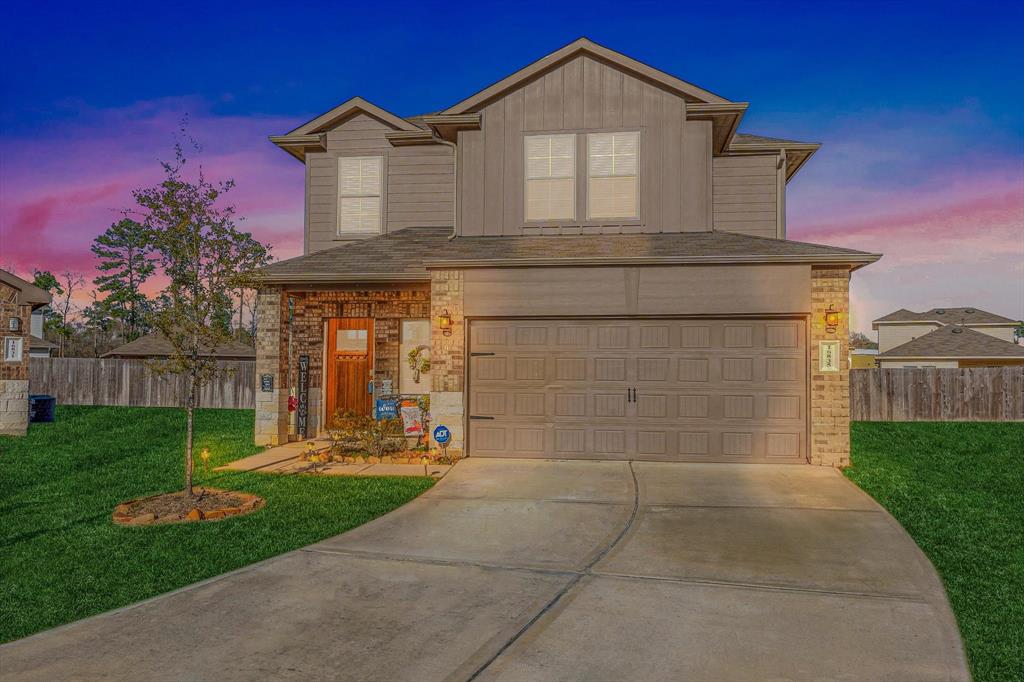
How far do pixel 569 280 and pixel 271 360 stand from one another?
6191 millimetres

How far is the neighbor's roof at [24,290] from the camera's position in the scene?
562 inches

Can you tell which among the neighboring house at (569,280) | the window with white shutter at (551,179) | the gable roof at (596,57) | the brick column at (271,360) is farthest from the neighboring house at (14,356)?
the window with white shutter at (551,179)

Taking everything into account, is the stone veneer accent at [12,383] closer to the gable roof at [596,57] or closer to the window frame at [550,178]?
the gable roof at [596,57]

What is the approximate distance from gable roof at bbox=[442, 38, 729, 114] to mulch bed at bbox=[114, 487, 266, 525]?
27.0 feet

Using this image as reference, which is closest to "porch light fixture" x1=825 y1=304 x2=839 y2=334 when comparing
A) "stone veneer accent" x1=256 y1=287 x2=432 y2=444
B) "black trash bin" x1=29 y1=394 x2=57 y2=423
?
"stone veneer accent" x1=256 y1=287 x2=432 y2=444

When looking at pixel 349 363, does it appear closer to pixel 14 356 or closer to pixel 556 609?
pixel 14 356

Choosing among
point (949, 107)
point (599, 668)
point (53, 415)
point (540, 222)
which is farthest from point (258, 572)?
point (949, 107)

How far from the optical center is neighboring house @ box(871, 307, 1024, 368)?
2827 cm

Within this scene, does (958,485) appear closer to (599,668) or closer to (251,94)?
(599,668)

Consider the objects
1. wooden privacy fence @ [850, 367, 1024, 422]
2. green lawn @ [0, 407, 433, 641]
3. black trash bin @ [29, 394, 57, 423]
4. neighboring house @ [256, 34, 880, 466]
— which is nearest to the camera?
green lawn @ [0, 407, 433, 641]

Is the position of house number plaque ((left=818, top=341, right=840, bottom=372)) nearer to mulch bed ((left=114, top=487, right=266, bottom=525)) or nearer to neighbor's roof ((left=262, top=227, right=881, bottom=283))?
neighbor's roof ((left=262, top=227, right=881, bottom=283))

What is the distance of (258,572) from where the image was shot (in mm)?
5543

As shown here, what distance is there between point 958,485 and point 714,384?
11.8ft

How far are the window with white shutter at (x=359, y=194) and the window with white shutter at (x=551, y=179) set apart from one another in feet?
13.7
